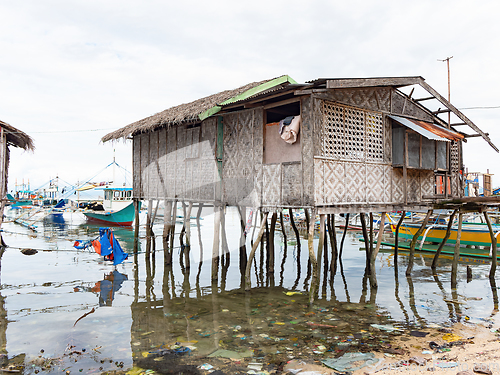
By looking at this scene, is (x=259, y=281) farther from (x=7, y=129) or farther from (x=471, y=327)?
(x=7, y=129)

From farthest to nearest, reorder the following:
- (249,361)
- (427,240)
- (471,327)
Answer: (427,240), (471,327), (249,361)

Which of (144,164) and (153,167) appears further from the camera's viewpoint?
(144,164)

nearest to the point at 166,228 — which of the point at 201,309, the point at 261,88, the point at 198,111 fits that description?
the point at 198,111

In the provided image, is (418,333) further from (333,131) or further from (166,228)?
(166,228)

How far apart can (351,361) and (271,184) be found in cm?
482

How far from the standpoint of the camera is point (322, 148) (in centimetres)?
848

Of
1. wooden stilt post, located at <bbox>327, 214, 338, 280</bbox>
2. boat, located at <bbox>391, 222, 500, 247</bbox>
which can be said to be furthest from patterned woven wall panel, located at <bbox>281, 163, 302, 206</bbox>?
boat, located at <bbox>391, 222, 500, 247</bbox>

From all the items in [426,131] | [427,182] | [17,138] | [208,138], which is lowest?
[427,182]

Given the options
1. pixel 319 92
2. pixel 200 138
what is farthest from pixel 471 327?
pixel 200 138

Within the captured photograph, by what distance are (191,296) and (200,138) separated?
15.2 ft

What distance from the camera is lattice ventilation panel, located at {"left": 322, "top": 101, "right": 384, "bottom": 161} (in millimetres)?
8664

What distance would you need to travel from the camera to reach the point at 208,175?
10.8 m

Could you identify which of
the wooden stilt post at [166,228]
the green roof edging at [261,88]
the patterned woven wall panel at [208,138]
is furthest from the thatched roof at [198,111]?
the wooden stilt post at [166,228]

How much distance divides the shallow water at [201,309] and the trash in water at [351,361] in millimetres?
291
